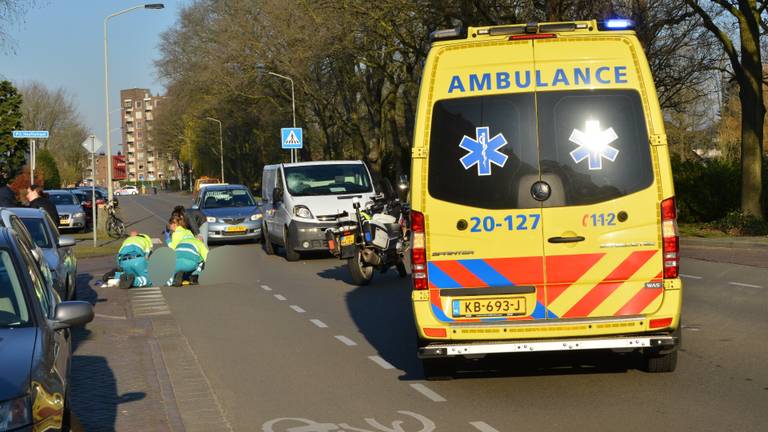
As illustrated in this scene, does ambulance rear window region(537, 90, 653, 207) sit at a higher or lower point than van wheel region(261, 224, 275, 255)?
higher

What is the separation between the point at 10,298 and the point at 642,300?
4.29 m

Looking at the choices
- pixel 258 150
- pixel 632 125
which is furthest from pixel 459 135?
pixel 258 150

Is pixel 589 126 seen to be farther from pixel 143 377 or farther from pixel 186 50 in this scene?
pixel 186 50

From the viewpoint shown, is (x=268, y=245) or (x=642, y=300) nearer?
(x=642, y=300)

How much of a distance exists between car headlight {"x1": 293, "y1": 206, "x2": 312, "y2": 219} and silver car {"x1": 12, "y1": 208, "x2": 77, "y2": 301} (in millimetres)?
7155

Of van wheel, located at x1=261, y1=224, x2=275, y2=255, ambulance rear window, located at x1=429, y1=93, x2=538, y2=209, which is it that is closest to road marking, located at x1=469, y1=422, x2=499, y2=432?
ambulance rear window, located at x1=429, y1=93, x2=538, y2=209

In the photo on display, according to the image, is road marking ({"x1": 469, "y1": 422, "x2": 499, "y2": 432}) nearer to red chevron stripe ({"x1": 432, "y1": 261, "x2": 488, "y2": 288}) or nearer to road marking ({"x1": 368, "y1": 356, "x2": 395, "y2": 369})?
red chevron stripe ({"x1": 432, "y1": 261, "x2": 488, "y2": 288})

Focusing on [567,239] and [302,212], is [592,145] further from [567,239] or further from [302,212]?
[302,212]

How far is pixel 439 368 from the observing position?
8516 mm

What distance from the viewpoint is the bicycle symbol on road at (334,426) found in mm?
7039

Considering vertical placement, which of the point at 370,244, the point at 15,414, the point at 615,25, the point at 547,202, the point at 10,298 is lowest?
the point at 370,244

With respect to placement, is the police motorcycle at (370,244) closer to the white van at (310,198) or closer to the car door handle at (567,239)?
the white van at (310,198)

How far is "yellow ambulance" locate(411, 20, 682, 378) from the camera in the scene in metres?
7.69

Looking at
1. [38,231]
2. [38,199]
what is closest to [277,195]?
[38,199]
